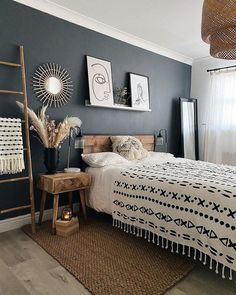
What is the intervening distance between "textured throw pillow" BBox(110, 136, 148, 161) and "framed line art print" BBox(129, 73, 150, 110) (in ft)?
2.28

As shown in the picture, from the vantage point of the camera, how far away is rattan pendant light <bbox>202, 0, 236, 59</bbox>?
1.63 m

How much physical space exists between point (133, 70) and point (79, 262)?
2.93 meters

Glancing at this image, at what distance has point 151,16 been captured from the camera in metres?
3.05

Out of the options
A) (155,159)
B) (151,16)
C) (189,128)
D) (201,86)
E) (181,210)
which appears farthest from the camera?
(201,86)

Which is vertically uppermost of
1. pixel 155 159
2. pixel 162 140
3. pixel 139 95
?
pixel 139 95

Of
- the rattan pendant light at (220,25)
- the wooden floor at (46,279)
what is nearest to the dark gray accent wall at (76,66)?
the wooden floor at (46,279)

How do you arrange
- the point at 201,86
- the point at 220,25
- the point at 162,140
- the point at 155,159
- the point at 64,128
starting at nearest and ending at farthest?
the point at 220,25 < the point at 64,128 < the point at 155,159 < the point at 162,140 < the point at 201,86

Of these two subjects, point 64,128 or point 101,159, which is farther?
point 101,159

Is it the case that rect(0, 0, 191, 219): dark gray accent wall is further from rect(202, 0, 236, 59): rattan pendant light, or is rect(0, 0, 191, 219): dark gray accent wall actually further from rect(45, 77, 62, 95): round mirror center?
rect(202, 0, 236, 59): rattan pendant light

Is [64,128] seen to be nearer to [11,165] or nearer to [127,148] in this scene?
[11,165]

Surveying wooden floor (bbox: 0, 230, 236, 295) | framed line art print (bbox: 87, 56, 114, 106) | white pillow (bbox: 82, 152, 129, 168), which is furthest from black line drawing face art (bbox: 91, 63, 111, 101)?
wooden floor (bbox: 0, 230, 236, 295)

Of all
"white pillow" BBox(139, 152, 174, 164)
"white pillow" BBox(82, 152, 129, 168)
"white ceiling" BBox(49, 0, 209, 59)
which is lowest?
"white pillow" BBox(139, 152, 174, 164)

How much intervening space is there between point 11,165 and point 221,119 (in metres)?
3.73

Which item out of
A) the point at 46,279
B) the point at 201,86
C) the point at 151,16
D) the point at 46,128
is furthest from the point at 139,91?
the point at 46,279
